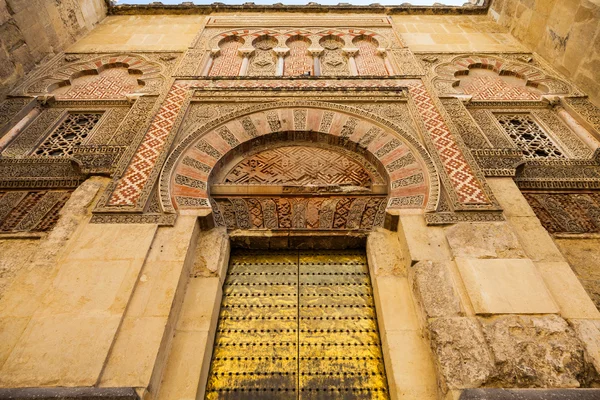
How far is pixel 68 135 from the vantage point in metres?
3.71

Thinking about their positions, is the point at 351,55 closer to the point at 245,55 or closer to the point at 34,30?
the point at 245,55

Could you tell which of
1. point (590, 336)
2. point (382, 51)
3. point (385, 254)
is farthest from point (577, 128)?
point (385, 254)

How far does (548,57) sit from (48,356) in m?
5.80

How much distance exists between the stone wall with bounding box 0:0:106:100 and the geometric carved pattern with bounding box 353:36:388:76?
3.89 m

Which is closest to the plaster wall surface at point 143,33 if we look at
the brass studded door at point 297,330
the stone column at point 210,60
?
the stone column at point 210,60

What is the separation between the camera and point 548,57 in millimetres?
4617

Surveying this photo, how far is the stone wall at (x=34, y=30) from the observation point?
395 centimetres

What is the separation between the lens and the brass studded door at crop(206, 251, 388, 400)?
2.11 metres

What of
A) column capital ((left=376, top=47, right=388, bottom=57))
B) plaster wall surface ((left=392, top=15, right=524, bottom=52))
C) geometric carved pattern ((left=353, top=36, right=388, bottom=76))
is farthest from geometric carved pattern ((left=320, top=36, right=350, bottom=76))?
plaster wall surface ((left=392, top=15, right=524, bottom=52))

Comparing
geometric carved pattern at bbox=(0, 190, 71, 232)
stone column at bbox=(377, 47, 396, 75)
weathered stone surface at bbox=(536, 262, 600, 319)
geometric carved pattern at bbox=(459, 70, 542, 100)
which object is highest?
stone column at bbox=(377, 47, 396, 75)

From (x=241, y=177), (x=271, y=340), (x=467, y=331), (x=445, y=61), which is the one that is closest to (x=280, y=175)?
(x=241, y=177)

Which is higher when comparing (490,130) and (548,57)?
(548,57)

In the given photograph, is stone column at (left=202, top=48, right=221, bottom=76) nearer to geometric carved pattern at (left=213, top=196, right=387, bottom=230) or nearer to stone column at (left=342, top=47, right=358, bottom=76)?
stone column at (left=342, top=47, right=358, bottom=76)

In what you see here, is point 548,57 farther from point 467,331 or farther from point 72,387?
point 72,387
